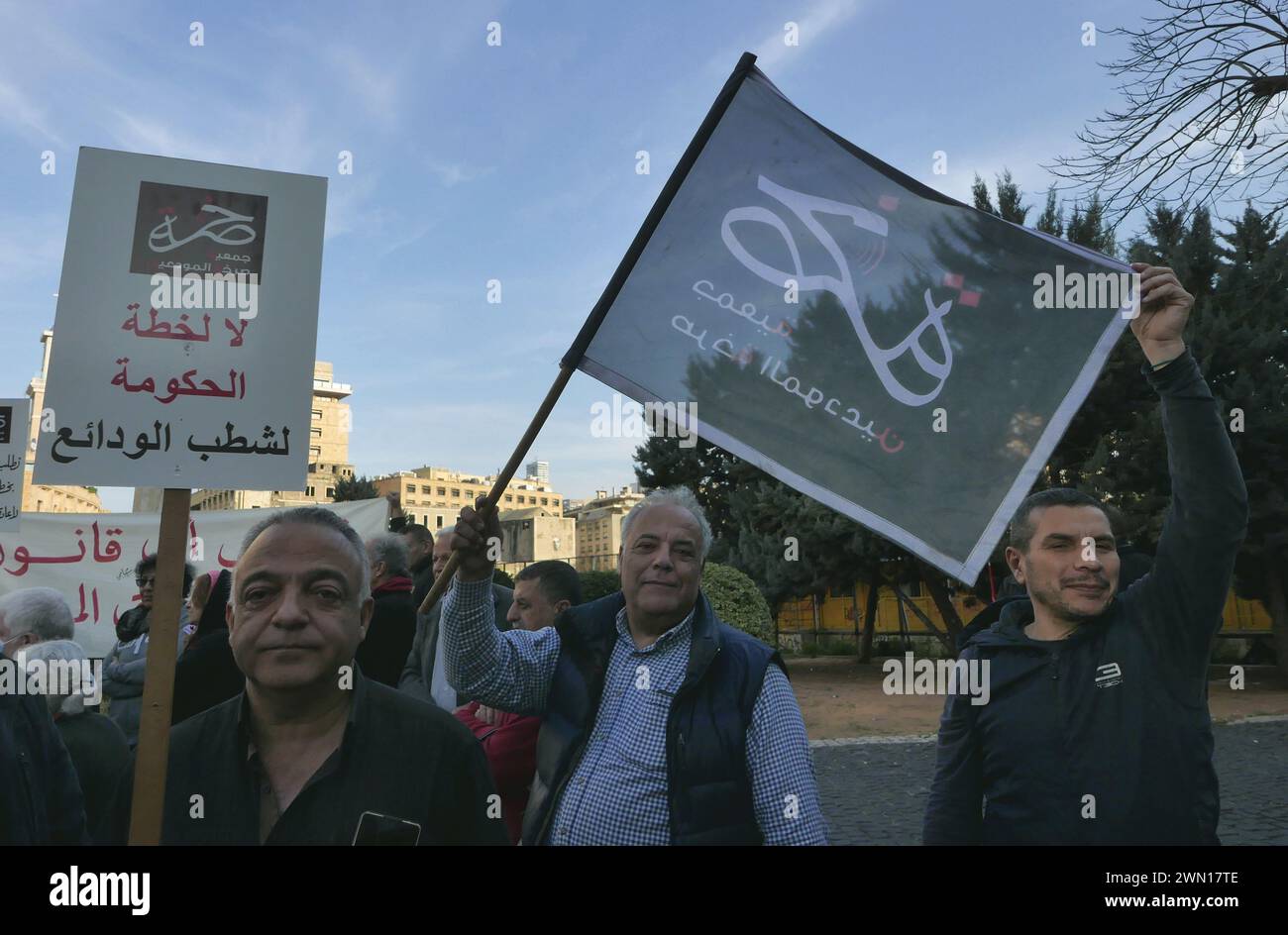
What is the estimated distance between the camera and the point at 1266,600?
16.2 meters

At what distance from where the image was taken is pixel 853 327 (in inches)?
118

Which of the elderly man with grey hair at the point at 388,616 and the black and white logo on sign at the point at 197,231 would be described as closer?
the black and white logo on sign at the point at 197,231

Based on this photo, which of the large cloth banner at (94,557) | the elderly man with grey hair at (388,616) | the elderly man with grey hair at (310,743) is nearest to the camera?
the elderly man with grey hair at (310,743)

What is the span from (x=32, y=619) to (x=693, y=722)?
2.85m

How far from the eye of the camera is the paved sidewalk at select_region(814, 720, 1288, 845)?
6.40 meters

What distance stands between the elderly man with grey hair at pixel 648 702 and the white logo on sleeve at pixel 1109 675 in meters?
0.84

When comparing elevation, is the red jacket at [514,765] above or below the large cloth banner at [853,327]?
below

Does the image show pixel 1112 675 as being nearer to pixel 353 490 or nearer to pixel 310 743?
pixel 310 743

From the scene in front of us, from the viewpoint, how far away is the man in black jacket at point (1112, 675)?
2348 millimetres

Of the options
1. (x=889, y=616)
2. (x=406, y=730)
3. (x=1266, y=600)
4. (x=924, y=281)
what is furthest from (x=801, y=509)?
(x=406, y=730)

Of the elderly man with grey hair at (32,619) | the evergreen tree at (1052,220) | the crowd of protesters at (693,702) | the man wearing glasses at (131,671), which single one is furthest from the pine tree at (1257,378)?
the elderly man with grey hair at (32,619)

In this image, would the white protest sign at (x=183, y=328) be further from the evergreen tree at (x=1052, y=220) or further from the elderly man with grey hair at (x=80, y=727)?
the evergreen tree at (x=1052, y=220)

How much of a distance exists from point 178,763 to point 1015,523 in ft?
7.86
